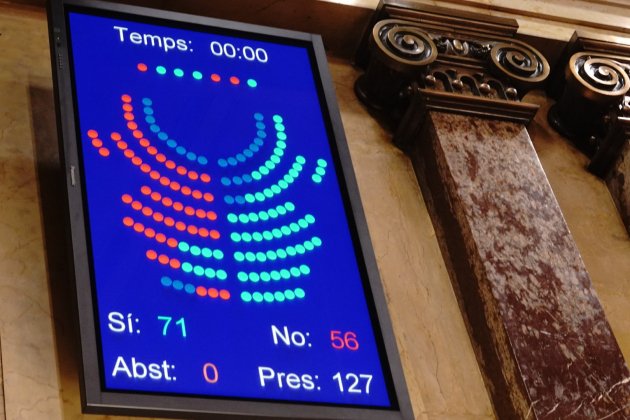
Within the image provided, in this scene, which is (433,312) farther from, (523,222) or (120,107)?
(120,107)

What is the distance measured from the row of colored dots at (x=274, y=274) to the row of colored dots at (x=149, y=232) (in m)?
0.21

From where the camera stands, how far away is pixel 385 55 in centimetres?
436

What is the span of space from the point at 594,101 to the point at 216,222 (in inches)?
71.7

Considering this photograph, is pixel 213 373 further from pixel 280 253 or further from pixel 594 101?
pixel 594 101

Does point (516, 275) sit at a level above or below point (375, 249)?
below

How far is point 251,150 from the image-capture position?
3.72 m

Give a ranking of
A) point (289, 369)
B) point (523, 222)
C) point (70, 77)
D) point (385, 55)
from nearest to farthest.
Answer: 1. point (289, 369)
2. point (70, 77)
3. point (523, 222)
4. point (385, 55)

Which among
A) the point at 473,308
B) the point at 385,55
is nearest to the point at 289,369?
the point at 473,308

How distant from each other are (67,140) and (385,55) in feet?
4.67

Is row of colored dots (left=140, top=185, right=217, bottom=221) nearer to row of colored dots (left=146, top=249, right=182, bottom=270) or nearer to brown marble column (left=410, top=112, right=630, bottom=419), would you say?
row of colored dots (left=146, top=249, right=182, bottom=270)

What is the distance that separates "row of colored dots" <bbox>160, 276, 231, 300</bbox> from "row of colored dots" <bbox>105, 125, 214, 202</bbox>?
1.08ft

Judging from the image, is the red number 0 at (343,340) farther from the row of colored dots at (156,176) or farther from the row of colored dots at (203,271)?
the row of colored dots at (156,176)

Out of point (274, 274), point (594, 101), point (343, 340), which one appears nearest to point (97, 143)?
point (274, 274)

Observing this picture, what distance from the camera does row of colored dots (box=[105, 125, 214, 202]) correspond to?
347 cm
